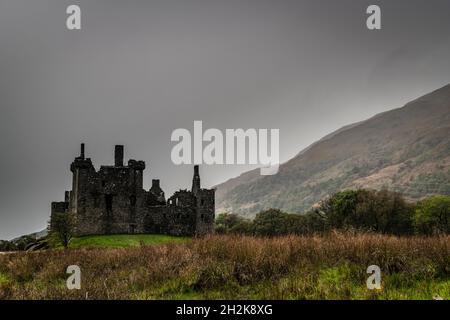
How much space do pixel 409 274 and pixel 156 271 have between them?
6.19 metres

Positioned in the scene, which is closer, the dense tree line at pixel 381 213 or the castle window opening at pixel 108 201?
the castle window opening at pixel 108 201

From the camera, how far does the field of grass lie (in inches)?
412

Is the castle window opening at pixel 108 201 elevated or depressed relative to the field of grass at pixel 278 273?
elevated

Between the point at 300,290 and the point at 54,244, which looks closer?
the point at 300,290

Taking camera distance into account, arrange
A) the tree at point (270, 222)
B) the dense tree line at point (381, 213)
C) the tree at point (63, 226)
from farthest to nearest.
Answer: the tree at point (270, 222) < the dense tree line at point (381, 213) < the tree at point (63, 226)

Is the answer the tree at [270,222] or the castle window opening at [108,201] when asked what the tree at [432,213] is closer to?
the tree at [270,222]

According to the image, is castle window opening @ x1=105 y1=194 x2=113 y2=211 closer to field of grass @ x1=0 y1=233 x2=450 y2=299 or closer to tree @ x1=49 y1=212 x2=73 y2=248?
tree @ x1=49 y1=212 x2=73 y2=248

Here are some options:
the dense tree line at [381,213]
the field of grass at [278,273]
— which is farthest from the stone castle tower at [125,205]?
the field of grass at [278,273]

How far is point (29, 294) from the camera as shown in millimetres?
11469

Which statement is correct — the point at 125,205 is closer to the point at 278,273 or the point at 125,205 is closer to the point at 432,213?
the point at 432,213

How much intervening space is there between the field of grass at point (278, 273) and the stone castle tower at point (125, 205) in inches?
1904

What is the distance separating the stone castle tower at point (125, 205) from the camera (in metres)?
62.3
